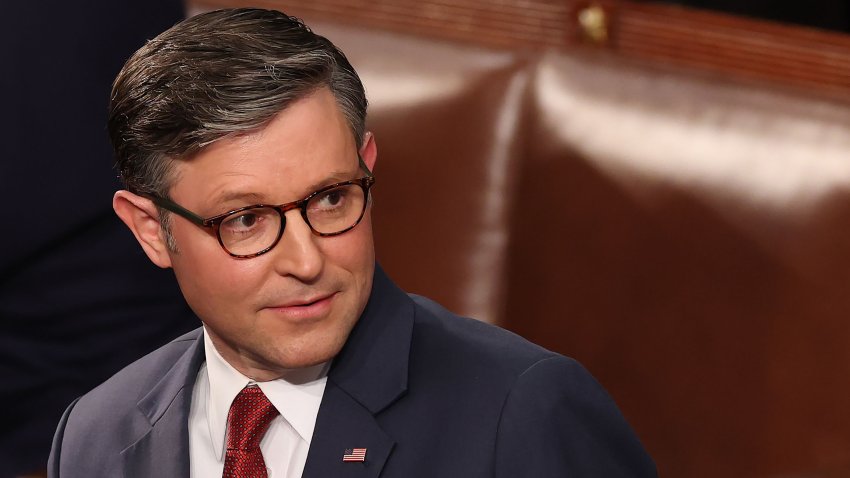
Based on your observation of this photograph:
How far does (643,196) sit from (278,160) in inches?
41.7

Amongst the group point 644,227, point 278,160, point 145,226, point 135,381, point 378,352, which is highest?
point 278,160

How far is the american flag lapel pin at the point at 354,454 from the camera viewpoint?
1.18 meters

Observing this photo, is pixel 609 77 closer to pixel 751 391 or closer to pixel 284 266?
pixel 751 391

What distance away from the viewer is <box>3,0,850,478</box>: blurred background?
191cm

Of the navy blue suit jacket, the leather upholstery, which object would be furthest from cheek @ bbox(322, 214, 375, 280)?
the leather upholstery

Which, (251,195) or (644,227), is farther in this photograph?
(644,227)

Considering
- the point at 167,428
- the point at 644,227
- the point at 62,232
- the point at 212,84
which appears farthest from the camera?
the point at 644,227

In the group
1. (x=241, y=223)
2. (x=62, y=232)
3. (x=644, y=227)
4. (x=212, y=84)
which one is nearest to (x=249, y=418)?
(x=241, y=223)

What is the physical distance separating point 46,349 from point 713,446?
1.03 meters

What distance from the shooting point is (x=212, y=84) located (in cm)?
108

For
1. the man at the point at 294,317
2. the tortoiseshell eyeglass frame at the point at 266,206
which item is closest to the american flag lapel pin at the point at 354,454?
the man at the point at 294,317

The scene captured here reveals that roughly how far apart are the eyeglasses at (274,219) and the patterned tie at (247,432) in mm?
186

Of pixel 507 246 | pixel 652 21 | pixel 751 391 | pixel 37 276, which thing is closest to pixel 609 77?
pixel 652 21

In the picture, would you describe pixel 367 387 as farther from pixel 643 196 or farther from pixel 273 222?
pixel 643 196
